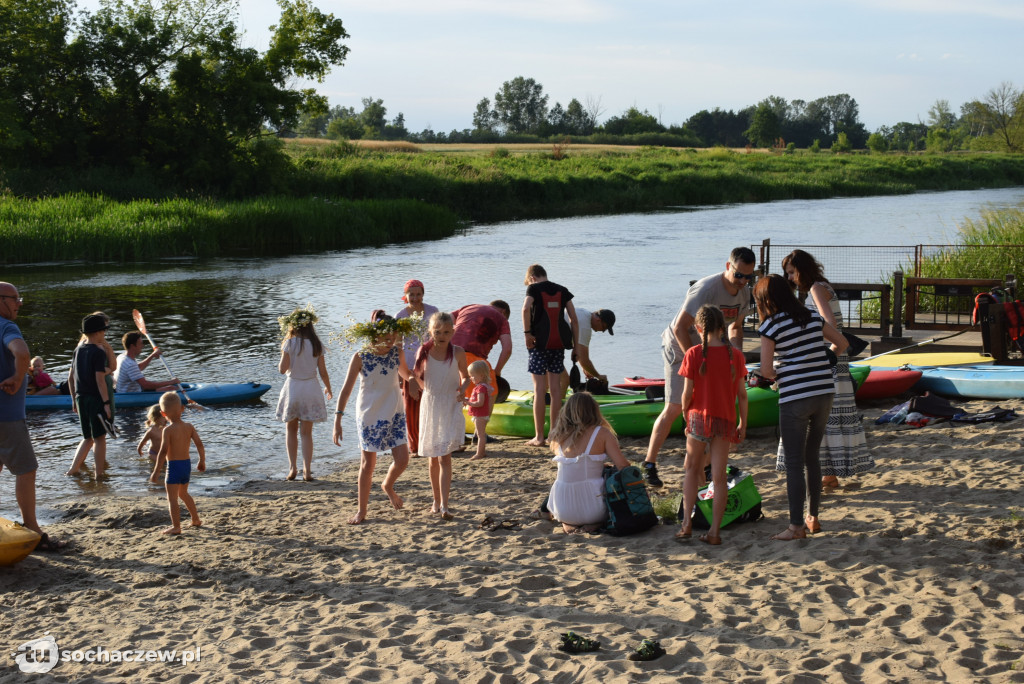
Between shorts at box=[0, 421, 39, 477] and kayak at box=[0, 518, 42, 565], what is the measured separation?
0.37 meters

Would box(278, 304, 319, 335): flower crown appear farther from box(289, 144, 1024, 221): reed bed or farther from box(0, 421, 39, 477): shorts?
box(289, 144, 1024, 221): reed bed

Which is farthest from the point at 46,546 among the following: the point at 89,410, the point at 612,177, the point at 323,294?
the point at 612,177

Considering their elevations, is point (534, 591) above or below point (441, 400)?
below

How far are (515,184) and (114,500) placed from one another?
40.9 m

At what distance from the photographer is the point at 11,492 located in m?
8.26

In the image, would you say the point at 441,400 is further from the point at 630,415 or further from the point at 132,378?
the point at 132,378

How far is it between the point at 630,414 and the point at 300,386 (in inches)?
124

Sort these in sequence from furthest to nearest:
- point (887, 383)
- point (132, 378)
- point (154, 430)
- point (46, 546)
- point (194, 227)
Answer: point (194, 227) → point (132, 378) → point (887, 383) → point (154, 430) → point (46, 546)

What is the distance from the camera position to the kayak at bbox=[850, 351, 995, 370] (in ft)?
35.7

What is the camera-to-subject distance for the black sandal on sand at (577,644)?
4637mm

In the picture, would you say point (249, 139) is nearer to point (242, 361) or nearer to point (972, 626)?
point (242, 361)

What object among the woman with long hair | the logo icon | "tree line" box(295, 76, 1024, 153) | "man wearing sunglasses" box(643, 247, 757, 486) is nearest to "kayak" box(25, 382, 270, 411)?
"man wearing sunglasses" box(643, 247, 757, 486)

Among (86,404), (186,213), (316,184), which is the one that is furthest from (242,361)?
(316,184)

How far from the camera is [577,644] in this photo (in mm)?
4668
